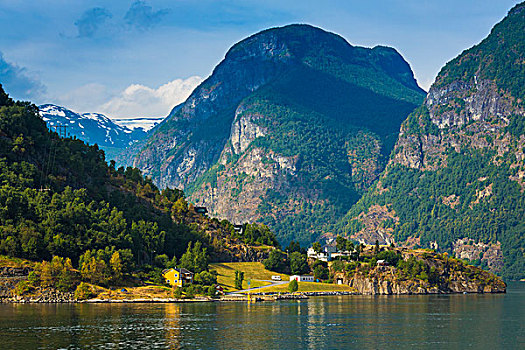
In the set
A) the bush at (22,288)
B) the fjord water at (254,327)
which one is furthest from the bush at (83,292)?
the bush at (22,288)

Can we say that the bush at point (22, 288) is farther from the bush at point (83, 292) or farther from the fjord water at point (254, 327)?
the bush at point (83, 292)

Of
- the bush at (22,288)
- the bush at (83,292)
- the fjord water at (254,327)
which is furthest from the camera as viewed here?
the bush at (83,292)

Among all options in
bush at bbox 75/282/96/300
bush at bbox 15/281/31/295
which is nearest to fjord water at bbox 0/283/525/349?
bush at bbox 15/281/31/295

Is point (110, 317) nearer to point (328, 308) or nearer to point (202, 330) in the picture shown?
point (202, 330)

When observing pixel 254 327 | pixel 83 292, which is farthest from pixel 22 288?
pixel 254 327

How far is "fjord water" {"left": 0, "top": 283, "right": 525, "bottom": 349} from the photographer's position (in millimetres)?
115875

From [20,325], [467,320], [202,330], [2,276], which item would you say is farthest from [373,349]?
[2,276]

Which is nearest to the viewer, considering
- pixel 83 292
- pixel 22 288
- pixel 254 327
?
pixel 254 327

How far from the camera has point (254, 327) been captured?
137000mm

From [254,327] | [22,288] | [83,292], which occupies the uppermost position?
[22,288]

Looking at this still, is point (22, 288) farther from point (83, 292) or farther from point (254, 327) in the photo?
point (254, 327)

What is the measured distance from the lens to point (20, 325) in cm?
13038

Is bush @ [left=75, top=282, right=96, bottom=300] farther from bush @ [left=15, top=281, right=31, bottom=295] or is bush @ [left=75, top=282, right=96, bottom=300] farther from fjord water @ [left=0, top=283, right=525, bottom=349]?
bush @ [left=15, top=281, right=31, bottom=295]

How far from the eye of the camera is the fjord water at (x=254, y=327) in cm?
11588
